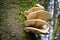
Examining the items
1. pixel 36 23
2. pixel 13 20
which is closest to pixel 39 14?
pixel 36 23

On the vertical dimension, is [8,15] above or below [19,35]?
above

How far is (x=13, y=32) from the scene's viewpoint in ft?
2.57

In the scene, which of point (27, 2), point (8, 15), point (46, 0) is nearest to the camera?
point (8, 15)

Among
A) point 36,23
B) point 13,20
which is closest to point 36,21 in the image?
point 36,23

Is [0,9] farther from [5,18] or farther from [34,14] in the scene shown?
[34,14]

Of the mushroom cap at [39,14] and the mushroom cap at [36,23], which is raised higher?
the mushroom cap at [39,14]

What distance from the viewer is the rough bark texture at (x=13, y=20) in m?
0.78

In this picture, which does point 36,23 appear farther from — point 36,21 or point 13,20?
point 13,20

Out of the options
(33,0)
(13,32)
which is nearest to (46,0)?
(33,0)

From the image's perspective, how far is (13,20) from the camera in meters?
0.85

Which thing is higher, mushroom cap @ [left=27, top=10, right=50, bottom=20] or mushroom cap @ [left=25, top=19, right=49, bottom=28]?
mushroom cap @ [left=27, top=10, right=50, bottom=20]

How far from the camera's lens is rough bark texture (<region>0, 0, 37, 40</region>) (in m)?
0.78

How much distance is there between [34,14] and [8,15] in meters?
0.18

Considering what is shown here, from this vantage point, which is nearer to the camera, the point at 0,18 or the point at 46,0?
the point at 0,18
